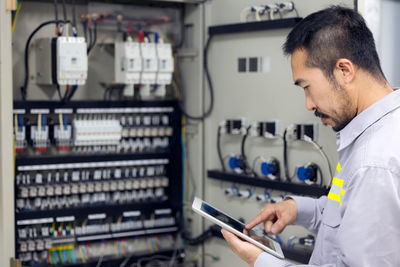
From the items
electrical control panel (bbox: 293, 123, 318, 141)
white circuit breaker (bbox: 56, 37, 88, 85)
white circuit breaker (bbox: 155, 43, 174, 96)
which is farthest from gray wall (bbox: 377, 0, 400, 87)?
white circuit breaker (bbox: 56, 37, 88, 85)

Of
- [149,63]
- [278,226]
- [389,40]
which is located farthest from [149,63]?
[278,226]

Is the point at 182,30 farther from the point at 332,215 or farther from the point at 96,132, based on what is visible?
the point at 332,215

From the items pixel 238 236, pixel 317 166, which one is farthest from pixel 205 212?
pixel 317 166

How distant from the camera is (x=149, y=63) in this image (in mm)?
3270

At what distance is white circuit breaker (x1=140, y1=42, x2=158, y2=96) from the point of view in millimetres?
3264

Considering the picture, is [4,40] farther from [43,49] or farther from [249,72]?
[249,72]

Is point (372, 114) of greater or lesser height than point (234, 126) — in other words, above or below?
above

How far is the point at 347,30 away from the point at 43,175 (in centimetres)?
217

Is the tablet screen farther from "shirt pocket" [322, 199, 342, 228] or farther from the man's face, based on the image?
the man's face

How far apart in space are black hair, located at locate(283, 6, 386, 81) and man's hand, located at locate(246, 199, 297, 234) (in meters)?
0.66

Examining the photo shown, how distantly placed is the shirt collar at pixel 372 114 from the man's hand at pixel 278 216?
545 millimetres

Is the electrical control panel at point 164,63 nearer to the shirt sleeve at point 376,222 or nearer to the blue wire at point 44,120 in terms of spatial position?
the blue wire at point 44,120

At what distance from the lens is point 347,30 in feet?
5.63

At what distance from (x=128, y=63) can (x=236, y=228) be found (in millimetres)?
1520
